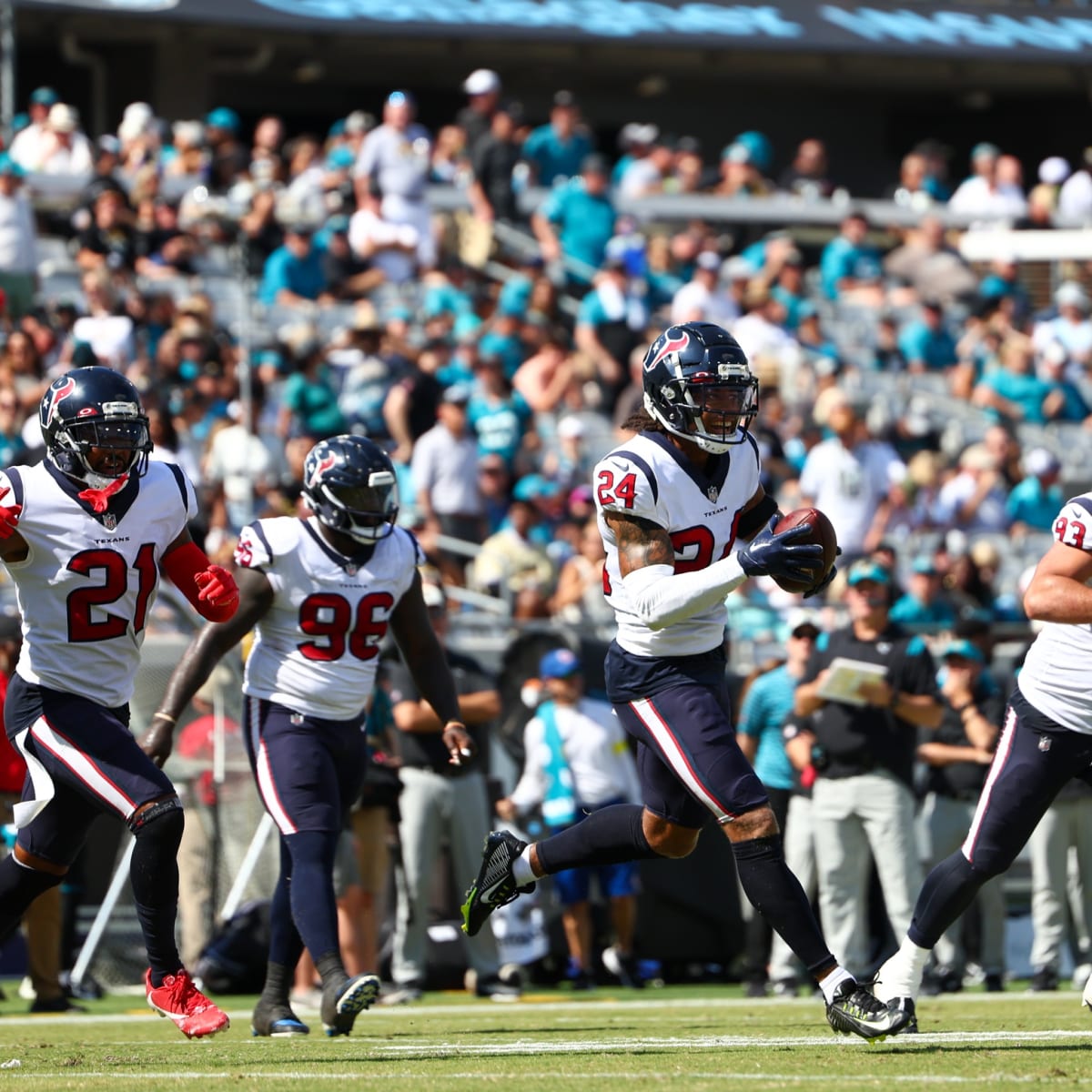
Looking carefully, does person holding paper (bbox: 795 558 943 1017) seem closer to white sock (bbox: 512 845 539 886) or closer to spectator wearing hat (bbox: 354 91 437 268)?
white sock (bbox: 512 845 539 886)

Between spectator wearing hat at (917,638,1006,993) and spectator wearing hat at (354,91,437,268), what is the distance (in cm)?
774

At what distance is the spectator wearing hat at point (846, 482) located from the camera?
50.4ft

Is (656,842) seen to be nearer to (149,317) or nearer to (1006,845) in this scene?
(1006,845)

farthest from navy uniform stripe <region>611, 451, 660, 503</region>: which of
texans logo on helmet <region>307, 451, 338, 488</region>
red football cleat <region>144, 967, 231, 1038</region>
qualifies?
red football cleat <region>144, 967, 231, 1038</region>

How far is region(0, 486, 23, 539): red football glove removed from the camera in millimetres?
6727

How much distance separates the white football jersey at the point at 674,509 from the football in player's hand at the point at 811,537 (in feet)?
1.36

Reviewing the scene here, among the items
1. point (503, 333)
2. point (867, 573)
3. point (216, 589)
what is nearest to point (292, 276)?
point (503, 333)

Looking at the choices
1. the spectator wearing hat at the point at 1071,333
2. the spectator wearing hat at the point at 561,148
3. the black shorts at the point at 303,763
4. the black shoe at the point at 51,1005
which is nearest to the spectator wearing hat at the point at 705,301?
the spectator wearing hat at the point at 561,148

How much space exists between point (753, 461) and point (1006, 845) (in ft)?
4.73

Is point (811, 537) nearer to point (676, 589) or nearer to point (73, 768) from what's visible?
point (676, 589)

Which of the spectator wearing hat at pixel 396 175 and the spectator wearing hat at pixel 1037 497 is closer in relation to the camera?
the spectator wearing hat at pixel 1037 497

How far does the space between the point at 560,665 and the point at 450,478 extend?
3.01 m

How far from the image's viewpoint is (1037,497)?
56.3ft

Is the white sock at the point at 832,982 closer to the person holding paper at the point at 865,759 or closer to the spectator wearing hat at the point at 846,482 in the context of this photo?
the person holding paper at the point at 865,759
